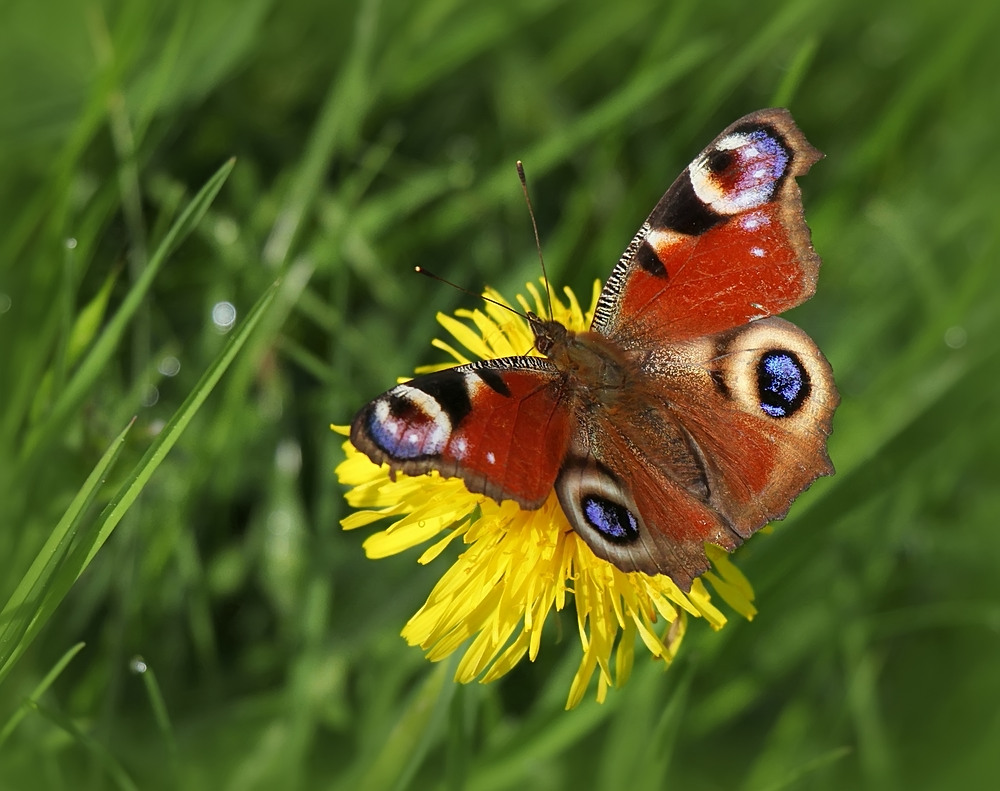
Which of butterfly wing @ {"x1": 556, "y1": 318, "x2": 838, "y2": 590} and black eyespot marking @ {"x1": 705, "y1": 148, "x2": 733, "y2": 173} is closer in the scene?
butterfly wing @ {"x1": 556, "y1": 318, "x2": 838, "y2": 590}

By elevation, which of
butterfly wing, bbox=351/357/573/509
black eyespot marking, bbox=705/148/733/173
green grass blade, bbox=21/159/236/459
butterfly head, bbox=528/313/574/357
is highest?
green grass blade, bbox=21/159/236/459

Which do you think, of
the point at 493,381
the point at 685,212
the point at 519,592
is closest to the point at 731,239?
the point at 685,212

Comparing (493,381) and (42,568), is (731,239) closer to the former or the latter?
(493,381)

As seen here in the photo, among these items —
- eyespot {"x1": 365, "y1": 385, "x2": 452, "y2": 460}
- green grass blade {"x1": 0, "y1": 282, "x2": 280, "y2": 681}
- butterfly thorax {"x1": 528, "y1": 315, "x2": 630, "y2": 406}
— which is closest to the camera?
eyespot {"x1": 365, "y1": 385, "x2": 452, "y2": 460}

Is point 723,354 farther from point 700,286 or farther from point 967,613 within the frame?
point 967,613

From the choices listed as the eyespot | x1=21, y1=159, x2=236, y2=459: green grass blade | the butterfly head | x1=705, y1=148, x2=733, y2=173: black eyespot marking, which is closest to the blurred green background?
x1=21, y1=159, x2=236, y2=459: green grass blade

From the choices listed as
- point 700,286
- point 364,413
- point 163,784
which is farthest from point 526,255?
point 163,784

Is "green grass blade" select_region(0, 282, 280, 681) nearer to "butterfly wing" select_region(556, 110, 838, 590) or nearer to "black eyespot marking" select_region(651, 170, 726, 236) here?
"butterfly wing" select_region(556, 110, 838, 590)

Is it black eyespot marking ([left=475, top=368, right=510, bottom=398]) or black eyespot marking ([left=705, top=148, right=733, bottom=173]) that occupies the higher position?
black eyespot marking ([left=705, top=148, right=733, bottom=173])

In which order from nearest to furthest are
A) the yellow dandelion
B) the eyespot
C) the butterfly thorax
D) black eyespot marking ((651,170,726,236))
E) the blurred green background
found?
1. the eyespot
2. the yellow dandelion
3. the butterfly thorax
4. black eyespot marking ((651,170,726,236))
5. the blurred green background

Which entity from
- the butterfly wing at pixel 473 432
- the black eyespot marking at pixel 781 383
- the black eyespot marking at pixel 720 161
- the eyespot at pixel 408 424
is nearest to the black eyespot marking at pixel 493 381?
the butterfly wing at pixel 473 432
